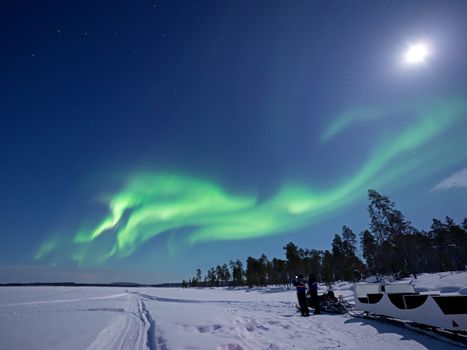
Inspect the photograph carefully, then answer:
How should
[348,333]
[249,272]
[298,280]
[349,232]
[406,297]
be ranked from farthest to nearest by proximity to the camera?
[249,272]
[349,232]
[298,280]
[406,297]
[348,333]

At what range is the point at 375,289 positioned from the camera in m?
11.6

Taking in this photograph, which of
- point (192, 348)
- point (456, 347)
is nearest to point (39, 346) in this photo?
point (192, 348)

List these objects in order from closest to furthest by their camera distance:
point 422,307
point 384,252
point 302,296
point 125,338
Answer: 1. point 422,307
2. point 125,338
3. point 302,296
4. point 384,252

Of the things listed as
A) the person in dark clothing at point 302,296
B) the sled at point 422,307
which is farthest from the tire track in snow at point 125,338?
the sled at point 422,307

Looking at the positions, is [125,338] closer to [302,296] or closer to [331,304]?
[302,296]

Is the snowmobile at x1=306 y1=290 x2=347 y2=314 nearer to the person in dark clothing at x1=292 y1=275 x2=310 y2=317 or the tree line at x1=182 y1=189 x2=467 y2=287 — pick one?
the person in dark clothing at x1=292 y1=275 x2=310 y2=317

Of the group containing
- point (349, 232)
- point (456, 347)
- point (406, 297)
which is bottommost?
point (456, 347)

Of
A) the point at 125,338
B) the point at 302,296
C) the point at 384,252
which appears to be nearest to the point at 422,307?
the point at 302,296

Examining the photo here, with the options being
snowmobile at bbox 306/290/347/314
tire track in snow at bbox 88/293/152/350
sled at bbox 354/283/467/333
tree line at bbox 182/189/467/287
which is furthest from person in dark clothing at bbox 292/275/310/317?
tree line at bbox 182/189/467/287

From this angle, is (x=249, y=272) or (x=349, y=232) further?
(x=249, y=272)

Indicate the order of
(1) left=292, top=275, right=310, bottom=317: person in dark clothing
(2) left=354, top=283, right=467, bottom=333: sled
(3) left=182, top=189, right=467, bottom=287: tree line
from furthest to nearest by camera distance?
(3) left=182, top=189, right=467, bottom=287: tree line, (1) left=292, top=275, right=310, bottom=317: person in dark clothing, (2) left=354, top=283, right=467, bottom=333: sled

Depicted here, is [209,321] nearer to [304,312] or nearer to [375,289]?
[304,312]

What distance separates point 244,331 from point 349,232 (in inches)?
2561

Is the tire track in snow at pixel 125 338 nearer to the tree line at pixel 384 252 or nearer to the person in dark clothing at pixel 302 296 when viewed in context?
the person in dark clothing at pixel 302 296
